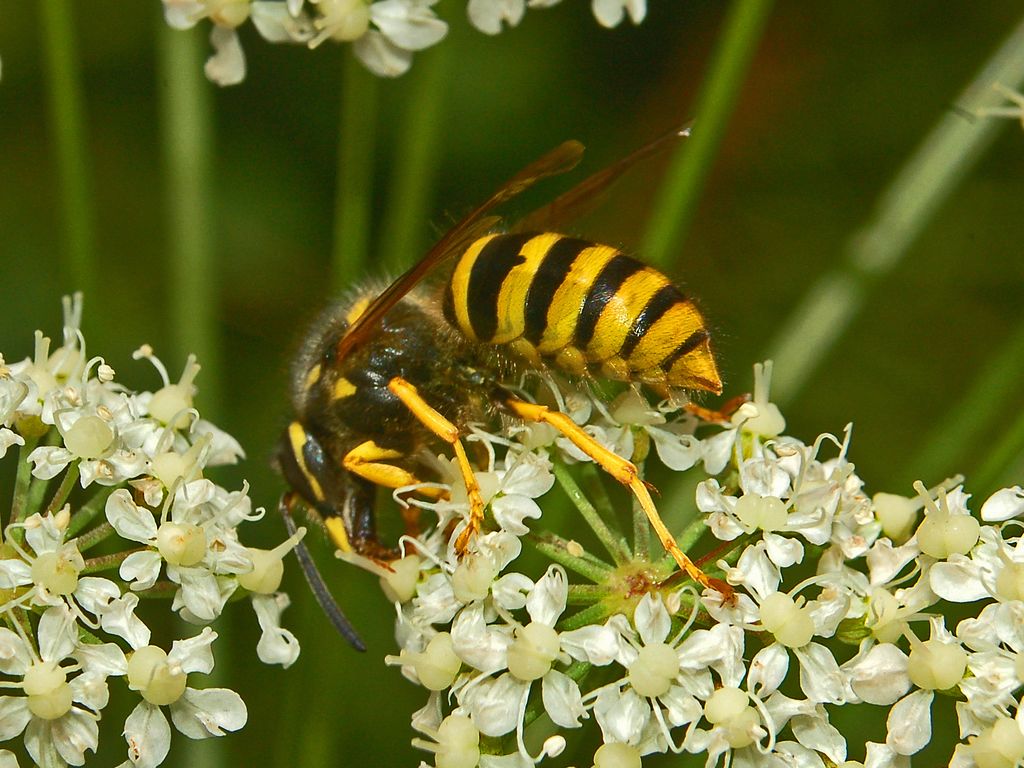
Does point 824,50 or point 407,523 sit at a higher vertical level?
point 824,50

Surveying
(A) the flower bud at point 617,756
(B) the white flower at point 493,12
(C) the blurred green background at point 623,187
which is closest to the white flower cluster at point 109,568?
(A) the flower bud at point 617,756

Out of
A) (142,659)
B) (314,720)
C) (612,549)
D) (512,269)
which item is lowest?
(314,720)

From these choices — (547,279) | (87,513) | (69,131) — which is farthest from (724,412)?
(69,131)

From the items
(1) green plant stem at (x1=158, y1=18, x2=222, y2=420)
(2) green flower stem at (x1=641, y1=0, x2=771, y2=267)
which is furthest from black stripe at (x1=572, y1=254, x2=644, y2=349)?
(1) green plant stem at (x1=158, y1=18, x2=222, y2=420)

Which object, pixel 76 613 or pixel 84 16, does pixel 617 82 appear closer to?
pixel 84 16

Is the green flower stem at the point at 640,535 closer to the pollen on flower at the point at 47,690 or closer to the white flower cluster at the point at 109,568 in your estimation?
the white flower cluster at the point at 109,568

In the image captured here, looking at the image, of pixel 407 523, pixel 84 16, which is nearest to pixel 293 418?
pixel 407 523


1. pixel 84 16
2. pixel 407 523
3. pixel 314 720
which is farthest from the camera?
pixel 84 16
